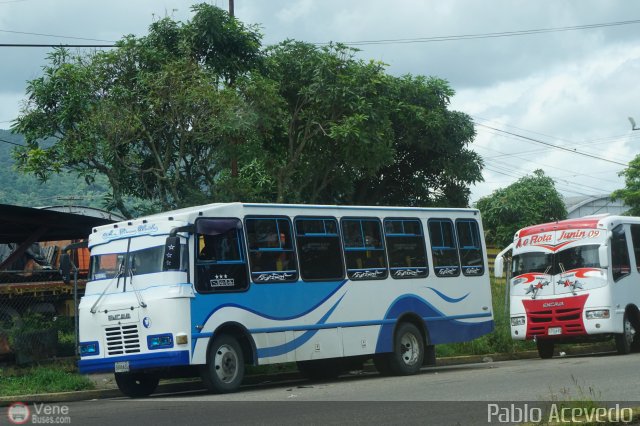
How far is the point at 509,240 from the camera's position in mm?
52844

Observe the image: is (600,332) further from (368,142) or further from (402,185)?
(402,185)

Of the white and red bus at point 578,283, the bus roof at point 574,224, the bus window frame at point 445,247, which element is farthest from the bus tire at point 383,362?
the bus roof at point 574,224

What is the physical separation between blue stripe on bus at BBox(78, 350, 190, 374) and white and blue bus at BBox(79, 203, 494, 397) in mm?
16

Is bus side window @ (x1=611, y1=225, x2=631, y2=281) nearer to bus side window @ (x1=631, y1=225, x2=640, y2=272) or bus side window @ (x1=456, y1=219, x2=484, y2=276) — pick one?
bus side window @ (x1=631, y1=225, x2=640, y2=272)

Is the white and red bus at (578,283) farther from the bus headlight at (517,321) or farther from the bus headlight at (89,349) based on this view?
the bus headlight at (89,349)

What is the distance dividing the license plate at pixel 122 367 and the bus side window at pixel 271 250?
2.41 meters

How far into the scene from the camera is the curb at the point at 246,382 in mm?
15508

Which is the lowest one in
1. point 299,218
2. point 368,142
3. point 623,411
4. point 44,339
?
point 623,411

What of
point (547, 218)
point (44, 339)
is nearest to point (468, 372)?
point (44, 339)

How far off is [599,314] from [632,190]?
42.9 m

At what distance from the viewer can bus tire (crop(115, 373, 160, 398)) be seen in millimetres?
16141

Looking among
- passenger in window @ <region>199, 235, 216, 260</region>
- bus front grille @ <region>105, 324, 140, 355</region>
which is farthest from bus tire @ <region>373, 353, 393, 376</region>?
bus front grille @ <region>105, 324, 140, 355</region>

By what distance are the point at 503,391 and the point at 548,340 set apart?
9852mm

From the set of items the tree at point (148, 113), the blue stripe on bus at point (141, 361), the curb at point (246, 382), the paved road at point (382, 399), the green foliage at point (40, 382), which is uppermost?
the tree at point (148, 113)
